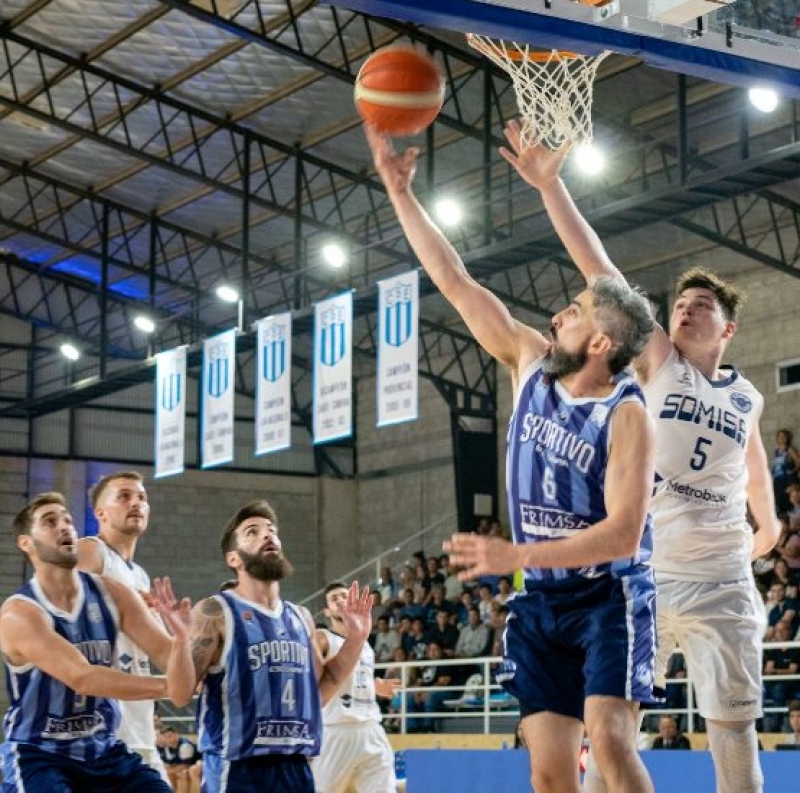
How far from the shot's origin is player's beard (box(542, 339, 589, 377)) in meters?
5.02

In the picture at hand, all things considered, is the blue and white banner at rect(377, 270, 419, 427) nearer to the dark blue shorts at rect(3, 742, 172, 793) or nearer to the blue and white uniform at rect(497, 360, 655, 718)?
the dark blue shorts at rect(3, 742, 172, 793)

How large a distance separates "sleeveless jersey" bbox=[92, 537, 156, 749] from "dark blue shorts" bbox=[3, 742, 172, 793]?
4.50 feet

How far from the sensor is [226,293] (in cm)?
2762

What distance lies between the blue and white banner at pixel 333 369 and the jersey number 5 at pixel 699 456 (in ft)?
43.2

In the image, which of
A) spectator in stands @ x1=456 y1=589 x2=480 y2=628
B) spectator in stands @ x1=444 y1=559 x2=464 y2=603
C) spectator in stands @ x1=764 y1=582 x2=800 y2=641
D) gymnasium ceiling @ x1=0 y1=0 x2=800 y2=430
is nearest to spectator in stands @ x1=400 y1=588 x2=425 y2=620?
spectator in stands @ x1=444 y1=559 x2=464 y2=603

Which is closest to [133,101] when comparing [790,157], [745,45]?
[790,157]

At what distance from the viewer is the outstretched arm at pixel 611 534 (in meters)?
4.39

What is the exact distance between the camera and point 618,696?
15.6 feet

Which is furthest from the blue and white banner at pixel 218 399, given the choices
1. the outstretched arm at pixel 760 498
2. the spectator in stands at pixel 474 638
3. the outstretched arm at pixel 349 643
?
the outstretched arm at pixel 760 498

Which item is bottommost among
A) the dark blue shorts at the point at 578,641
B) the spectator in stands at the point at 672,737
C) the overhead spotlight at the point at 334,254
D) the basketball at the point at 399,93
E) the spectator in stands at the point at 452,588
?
the spectator in stands at the point at 672,737

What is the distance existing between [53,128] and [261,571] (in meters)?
18.6

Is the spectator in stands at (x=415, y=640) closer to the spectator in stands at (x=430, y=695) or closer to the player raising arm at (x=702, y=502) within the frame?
the spectator in stands at (x=430, y=695)

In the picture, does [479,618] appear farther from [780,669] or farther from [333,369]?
[780,669]

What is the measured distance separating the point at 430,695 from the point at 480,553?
16607 mm
